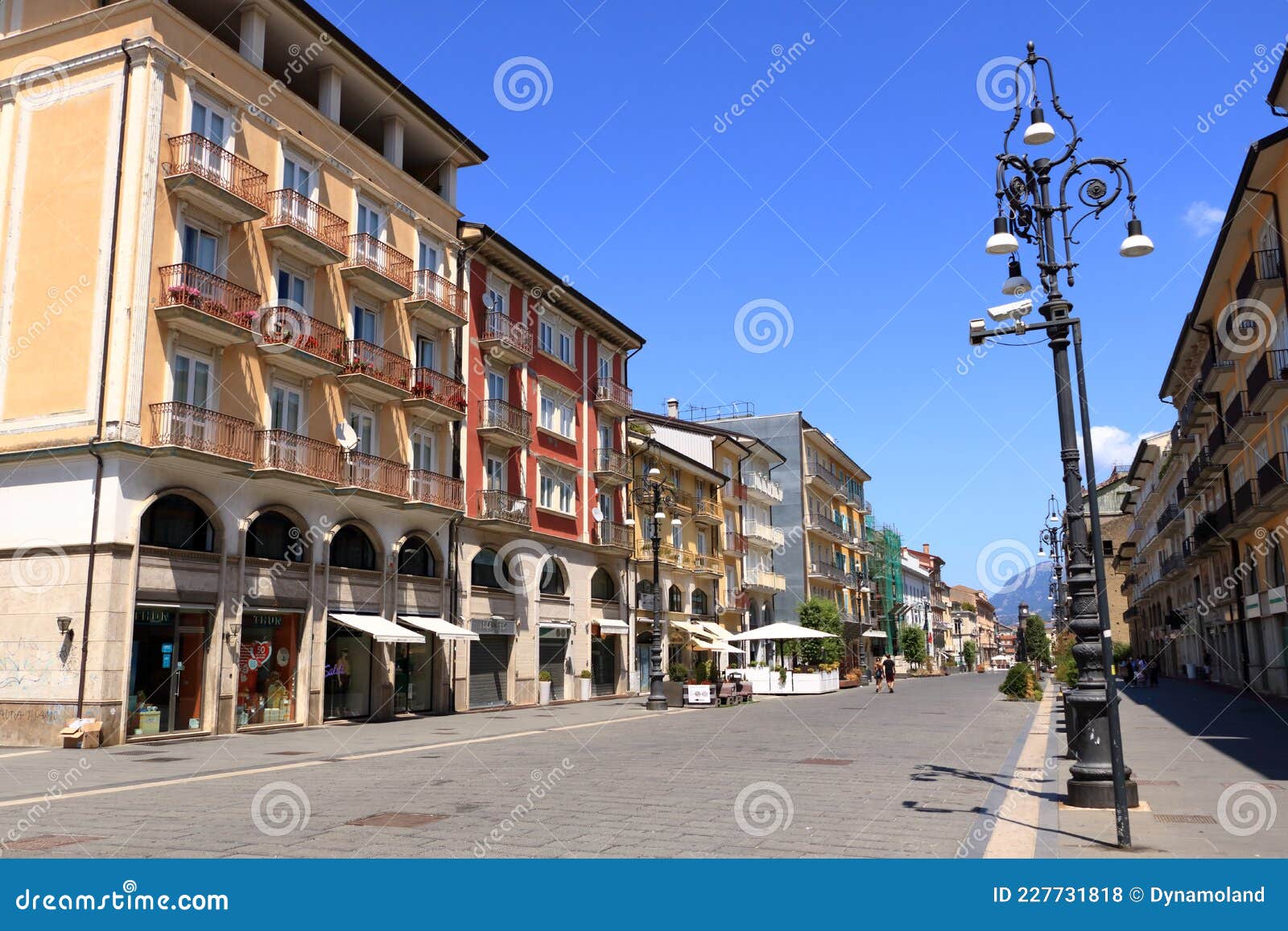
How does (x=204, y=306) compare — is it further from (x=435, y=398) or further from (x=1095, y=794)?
(x=1095, y=794)

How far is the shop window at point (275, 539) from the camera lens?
22469 millimetres

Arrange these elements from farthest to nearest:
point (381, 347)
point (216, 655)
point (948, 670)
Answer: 1. point (948, 670)
2. point (381, 347)
3. point (216, 655)

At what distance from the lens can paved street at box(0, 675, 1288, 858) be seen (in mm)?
8422

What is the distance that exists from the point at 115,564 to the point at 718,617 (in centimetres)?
3567

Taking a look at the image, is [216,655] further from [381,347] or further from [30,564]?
[381,347]

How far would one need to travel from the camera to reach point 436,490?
28.7 m

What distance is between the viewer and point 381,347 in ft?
90.1

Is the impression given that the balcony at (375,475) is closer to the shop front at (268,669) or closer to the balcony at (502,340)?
the shop front at (268,669)

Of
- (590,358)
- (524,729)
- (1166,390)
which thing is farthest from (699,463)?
(524,729)
